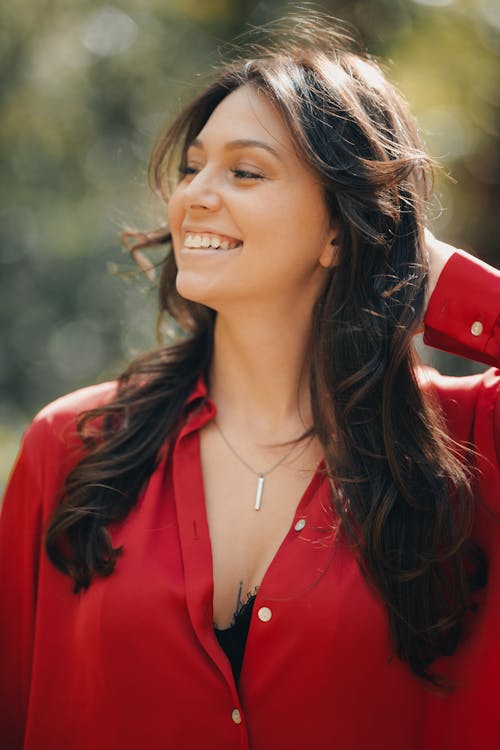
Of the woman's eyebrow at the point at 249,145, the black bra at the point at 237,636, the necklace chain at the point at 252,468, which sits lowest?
the black bra at the point at 237,636

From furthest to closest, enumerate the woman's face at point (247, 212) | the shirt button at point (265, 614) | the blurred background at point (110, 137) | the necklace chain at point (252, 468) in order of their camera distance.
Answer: the blurred background at point (110, 137), the necklace chain at point (252, 468), the woman's face at point (247, 212), the shirt button at point (265, 614)

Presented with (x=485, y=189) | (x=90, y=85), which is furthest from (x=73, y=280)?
(x=485, y=189)

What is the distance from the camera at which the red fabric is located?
6.57 feet

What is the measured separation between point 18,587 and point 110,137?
3479 millimetres

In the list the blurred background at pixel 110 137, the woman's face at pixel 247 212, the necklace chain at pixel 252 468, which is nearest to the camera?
the woman's face at pixel 247 212

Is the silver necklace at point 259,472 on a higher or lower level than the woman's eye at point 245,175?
lower

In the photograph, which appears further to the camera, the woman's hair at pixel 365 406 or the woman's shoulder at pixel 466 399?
the woman's shoulder at pixel 466 399

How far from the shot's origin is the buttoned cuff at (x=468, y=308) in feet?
7.22

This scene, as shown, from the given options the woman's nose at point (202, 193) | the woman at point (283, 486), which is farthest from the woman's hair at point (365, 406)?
the woman's nose at point (202, 193)

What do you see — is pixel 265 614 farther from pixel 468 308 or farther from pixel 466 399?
pixel 468 308

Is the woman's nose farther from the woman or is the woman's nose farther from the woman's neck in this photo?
the woman's neck


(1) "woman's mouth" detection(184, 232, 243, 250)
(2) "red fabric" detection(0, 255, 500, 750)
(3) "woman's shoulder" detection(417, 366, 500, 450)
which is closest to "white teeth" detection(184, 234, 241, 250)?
(1) "woman's mouth" detection(184, 232, 243, 250)

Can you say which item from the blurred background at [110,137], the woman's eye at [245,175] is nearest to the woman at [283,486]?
the woman's eye at [245,175]

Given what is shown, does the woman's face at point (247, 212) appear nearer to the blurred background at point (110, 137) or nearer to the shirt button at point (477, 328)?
the shirt button at point (477, 328)
